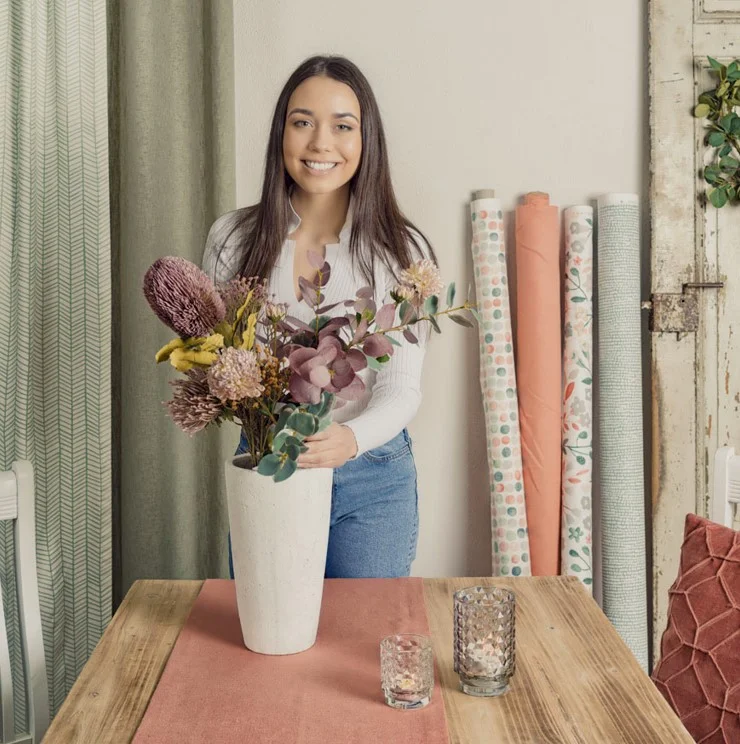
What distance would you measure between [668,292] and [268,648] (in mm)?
1642

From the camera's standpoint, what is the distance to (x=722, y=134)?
2316 millimetres

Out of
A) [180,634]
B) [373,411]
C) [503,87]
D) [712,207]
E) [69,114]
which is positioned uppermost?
[503,87]

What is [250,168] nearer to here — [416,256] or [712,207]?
[416,256]

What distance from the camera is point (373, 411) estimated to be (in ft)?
5.08

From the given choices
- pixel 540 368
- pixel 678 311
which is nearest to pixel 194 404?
pixel 540 368

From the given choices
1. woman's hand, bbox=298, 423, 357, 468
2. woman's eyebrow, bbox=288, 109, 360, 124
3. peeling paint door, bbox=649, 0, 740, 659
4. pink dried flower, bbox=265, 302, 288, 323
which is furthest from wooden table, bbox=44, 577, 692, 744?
peeling paint door, bbox=649, 0, 740, 659

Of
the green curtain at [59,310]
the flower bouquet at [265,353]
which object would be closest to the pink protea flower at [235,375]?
the flower bouquet at [265,353]

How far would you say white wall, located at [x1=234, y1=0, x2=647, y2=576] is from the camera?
7.72ft

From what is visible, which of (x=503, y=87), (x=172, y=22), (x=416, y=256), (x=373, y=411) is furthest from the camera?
(x=503, y=87)

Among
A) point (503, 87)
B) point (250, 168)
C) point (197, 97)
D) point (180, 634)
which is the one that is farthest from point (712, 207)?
point (180, 634)

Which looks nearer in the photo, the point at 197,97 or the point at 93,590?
the point at 93,590

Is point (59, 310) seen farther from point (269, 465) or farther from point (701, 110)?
point (701, 110)

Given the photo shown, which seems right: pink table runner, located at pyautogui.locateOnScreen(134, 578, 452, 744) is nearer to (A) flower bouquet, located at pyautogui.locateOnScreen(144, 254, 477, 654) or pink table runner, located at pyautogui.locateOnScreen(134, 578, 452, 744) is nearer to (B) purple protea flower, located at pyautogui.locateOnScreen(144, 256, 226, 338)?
(A) flower bouquet, located at pyautogui.locateOnScreen(144, 254, 477, 654)

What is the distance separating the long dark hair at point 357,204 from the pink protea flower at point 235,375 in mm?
797
